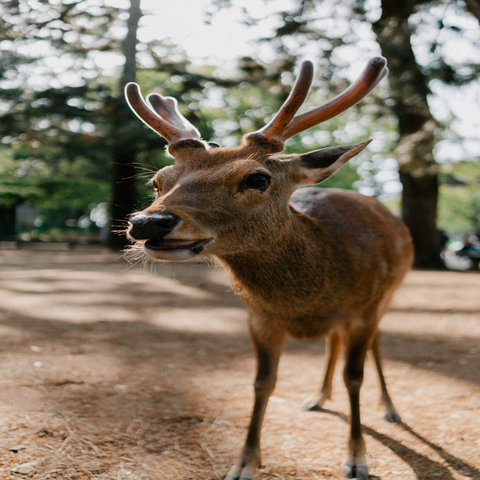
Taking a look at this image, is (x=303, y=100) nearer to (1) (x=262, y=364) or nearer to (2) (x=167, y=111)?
(2) (x=167, y=111)

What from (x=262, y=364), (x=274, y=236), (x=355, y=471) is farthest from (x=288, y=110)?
(x=355, y=471)

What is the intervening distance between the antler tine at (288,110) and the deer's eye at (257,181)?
36 cm

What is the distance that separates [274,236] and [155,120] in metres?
1.20

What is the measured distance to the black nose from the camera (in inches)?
83.4

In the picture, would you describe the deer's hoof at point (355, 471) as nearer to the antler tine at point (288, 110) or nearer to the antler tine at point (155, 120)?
the antler tine at point (288, 110)

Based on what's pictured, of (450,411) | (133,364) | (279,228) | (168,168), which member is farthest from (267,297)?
(133,364)

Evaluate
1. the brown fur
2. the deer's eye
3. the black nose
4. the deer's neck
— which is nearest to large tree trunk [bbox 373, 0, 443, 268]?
the brown fur

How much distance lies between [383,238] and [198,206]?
177 centimetres

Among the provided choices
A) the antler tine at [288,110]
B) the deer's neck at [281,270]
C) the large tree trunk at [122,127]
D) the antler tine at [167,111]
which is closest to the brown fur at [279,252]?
the deer's neck at [281,270]

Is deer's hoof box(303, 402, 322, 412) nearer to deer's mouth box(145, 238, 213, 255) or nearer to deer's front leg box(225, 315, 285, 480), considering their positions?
deer's front leg box(225, 315, 285, 480)

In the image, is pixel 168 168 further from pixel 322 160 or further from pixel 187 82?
pixel 187 82

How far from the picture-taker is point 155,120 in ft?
10.4

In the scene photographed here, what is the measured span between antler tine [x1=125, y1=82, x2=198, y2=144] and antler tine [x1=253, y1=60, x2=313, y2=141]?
1.94 feet

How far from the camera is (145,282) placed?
34.6 feet
